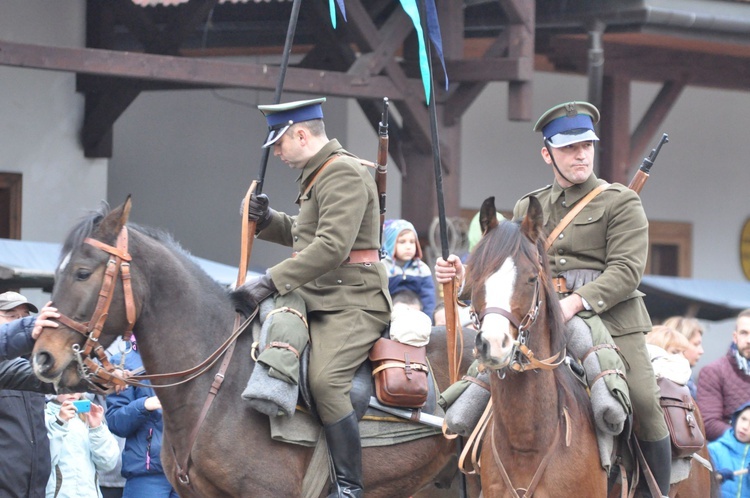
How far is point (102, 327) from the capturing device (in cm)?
585

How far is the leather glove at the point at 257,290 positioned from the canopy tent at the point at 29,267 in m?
2.39

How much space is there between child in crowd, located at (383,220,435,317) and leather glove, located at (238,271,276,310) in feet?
9.40

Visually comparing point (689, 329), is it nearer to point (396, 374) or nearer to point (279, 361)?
point (396, 374)

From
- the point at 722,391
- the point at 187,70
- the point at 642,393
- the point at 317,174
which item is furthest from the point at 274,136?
the point at 722,391

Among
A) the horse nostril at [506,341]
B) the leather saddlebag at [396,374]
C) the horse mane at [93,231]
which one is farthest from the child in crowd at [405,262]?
the horse nostril at [506,341]

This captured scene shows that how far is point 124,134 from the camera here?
1468 cm

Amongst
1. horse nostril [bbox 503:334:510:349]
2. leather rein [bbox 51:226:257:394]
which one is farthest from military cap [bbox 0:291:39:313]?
Result: horse nostril [bbox 503:334:510:349]

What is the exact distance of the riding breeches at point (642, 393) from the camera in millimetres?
5922

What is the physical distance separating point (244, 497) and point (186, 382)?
0.60 meters

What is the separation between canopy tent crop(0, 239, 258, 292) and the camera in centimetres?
910

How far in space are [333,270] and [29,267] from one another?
11.8 feet

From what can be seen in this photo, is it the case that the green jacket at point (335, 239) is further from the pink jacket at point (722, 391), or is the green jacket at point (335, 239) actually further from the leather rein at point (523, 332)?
the pink jacket at point (722, 391)

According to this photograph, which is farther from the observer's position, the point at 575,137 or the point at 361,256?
the point at 361,256

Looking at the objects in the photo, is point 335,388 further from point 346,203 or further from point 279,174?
point 279,174
